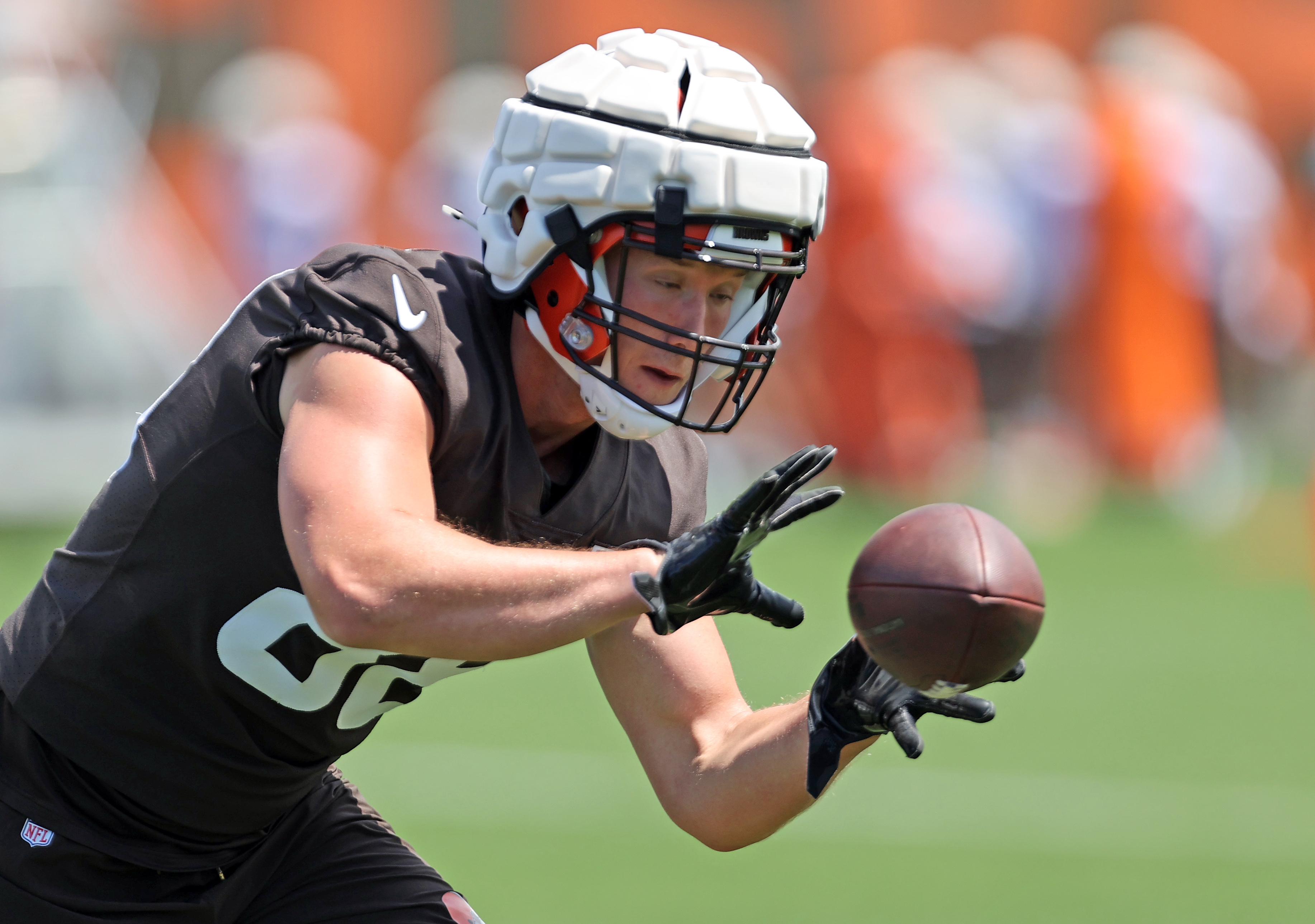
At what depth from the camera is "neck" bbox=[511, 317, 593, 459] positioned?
2.90m

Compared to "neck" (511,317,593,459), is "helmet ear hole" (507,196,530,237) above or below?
above

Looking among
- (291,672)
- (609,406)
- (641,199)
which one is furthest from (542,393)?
(291,672)

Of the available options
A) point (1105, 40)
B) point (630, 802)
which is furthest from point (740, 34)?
point (630, 802)

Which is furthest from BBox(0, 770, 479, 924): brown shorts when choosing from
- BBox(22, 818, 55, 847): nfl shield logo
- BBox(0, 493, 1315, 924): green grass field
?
BBox(0, 493, 1315, 924): green grass field

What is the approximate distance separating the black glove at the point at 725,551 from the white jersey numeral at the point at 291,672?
0.40 meters

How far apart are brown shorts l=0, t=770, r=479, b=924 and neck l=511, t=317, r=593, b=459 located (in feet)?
2.55

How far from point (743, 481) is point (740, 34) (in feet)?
16.3

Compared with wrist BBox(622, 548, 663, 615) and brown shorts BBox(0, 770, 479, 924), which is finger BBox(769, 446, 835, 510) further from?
brown shorts BBox(0, 770, 479, 924)

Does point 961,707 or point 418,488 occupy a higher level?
point 418,488

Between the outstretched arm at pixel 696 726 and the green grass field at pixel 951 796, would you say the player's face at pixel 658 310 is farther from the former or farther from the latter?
the green grass field at pixel 951 796

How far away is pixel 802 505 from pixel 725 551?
185 mm

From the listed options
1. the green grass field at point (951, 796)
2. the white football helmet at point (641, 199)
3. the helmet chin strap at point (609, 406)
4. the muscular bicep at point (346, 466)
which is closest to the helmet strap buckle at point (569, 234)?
the white football helmet at point (641, 199)

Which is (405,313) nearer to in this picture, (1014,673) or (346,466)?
(346,466)

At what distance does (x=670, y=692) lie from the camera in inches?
125
